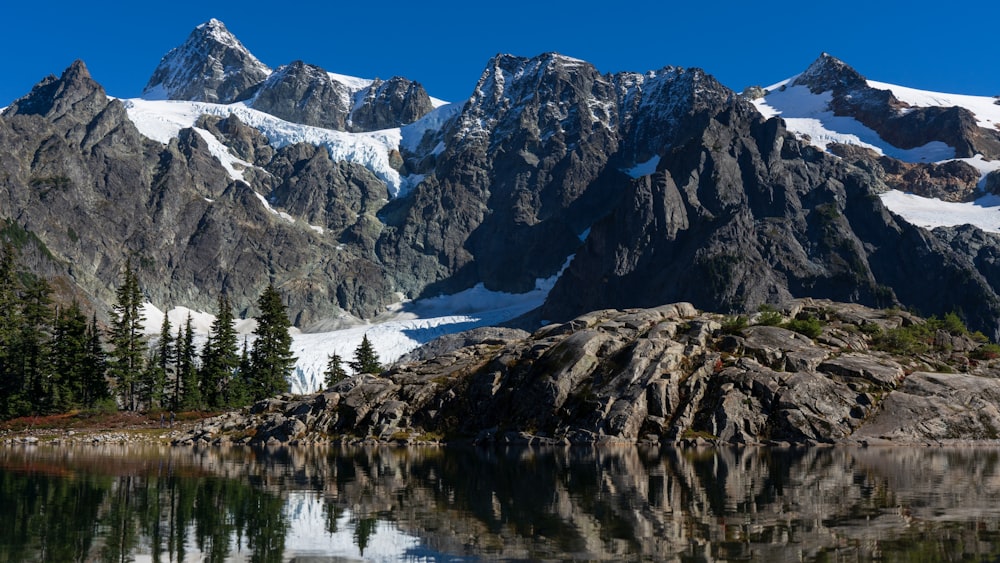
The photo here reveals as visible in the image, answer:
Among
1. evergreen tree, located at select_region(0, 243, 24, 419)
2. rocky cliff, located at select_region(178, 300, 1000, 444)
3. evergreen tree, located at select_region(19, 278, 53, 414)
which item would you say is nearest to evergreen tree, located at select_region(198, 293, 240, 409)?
rocky cliff, located at select_region(178, 300, 1000, 444)

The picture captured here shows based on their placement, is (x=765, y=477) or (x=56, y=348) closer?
(x=765, y=477)

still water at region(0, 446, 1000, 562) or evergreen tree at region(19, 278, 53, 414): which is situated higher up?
evergreen tree at region(19, 278, 53, 414)

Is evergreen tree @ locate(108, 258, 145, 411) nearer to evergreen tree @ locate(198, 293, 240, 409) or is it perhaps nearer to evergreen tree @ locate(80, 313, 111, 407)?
evergreen tree @ locate(80, 313, 111, 407)

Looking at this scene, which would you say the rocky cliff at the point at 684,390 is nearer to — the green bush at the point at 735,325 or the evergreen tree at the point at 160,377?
the green bush at the point at 735,325

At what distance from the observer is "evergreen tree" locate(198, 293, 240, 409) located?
13000cm

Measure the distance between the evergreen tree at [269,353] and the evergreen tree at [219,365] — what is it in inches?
147

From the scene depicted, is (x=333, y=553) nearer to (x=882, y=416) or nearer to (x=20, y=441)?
(x=882, y=416)

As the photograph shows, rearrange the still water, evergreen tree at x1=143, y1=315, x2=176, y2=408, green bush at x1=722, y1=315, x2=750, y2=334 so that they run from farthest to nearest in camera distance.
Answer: evergreen tree at x1=143, y1=315, x2=176, y2=408
green bush at x1=722, y1=315, x2=750, y2=334
the still water

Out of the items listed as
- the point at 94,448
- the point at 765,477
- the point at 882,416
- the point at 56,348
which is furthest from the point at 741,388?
the point at 56,348

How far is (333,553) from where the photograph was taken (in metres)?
28.2

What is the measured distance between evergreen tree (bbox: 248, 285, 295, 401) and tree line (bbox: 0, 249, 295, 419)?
0.16 metres

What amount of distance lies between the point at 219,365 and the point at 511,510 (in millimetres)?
104580

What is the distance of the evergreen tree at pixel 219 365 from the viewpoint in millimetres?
130000

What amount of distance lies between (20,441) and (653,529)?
8456 centimetres
